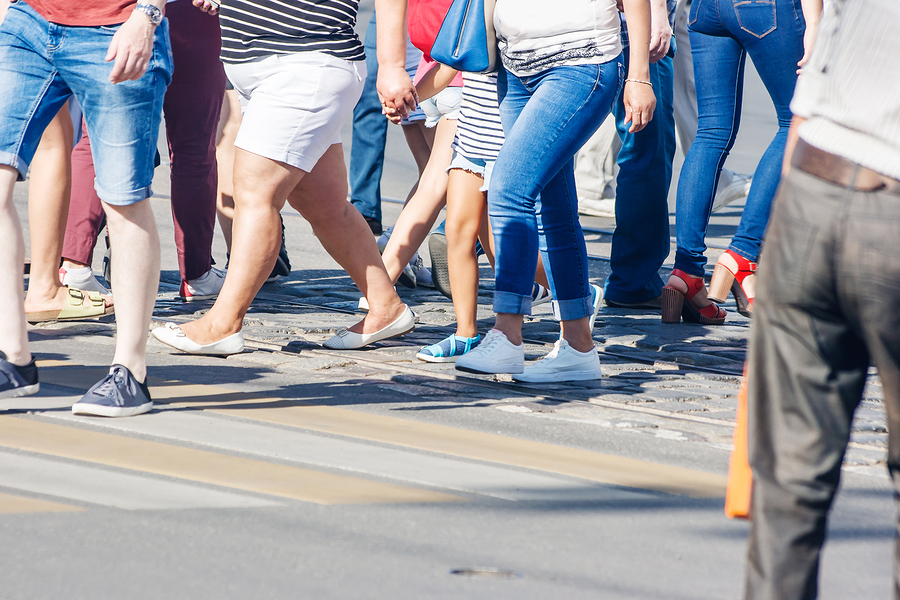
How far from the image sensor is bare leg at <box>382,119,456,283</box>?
5230mm

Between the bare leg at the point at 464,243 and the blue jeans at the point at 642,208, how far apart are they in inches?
55.0

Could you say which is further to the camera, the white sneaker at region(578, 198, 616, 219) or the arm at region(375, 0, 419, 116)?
the white sneaker at region(578, 198, 616, 219)

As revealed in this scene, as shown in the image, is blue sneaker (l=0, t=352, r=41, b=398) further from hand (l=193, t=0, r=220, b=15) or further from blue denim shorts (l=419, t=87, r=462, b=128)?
blue denim shorts (l=419, t=87, r=462, b=128)

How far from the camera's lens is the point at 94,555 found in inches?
89.5

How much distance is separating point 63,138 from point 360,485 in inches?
103

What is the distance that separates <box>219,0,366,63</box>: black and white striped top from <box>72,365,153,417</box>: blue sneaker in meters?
1.37

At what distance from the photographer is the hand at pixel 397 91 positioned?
3.94m

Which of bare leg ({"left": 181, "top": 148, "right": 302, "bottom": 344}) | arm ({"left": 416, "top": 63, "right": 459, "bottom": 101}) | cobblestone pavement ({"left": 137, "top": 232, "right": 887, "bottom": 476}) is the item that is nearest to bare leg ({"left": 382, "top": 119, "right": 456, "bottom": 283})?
cobblestone pavement ({"left": 137, "top": 232, "right": 887, "bottom": 476})

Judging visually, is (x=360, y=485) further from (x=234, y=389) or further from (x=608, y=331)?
(x=608, y=331)

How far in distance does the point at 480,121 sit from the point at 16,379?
191 centimetres

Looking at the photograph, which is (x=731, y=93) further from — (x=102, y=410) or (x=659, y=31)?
(x=102, y=410)

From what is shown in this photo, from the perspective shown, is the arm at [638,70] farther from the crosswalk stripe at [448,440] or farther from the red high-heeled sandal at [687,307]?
the red high-heeled sandal at [687,307]

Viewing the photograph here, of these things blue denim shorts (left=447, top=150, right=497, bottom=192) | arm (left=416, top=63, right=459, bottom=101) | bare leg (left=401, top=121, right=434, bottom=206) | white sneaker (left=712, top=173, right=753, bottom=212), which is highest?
arm (left=416, top=63, right=459, bottom=101)

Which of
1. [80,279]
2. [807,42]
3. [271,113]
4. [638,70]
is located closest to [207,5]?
[271,113]
